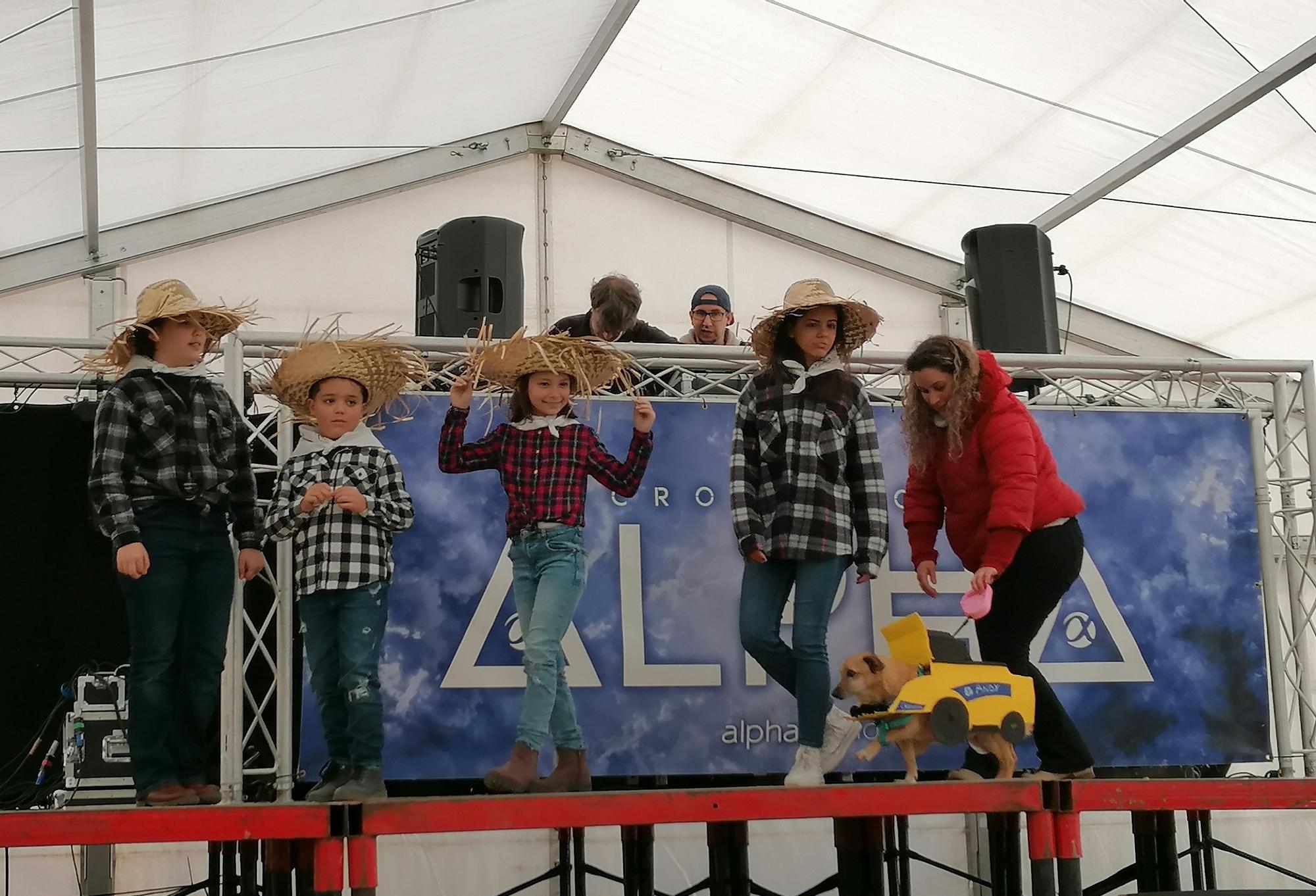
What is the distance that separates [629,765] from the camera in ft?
14.9

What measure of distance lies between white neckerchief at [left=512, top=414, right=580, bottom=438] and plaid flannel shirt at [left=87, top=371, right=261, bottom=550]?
81 centimetres

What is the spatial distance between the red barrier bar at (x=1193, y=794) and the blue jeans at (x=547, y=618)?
1420 millimetres

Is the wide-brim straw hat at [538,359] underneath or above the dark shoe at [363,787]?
above

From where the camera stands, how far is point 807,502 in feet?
12.5

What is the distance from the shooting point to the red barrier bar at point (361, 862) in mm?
3244

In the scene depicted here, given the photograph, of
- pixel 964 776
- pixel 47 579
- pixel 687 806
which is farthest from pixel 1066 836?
pixel 47 579

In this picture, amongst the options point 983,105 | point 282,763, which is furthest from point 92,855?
point 983,105

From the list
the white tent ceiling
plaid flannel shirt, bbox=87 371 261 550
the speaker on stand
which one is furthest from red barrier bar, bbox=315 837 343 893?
the white tent ceiling

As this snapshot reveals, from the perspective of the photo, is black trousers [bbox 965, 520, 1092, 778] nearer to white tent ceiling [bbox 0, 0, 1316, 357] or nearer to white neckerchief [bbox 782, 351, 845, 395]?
white neckerchief [bbox 782, 351, 845, 395]

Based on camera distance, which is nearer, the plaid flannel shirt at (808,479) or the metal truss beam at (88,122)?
the plaid flannel shirt at (808,479)

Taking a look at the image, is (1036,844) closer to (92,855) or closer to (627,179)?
(92,855)

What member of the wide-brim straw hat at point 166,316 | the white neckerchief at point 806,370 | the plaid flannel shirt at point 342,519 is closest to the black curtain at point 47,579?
the wide-brim straw hat at point 166,316

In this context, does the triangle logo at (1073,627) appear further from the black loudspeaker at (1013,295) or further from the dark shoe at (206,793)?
the dark shoe at (206,793)

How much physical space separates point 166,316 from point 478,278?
1.96 meters
